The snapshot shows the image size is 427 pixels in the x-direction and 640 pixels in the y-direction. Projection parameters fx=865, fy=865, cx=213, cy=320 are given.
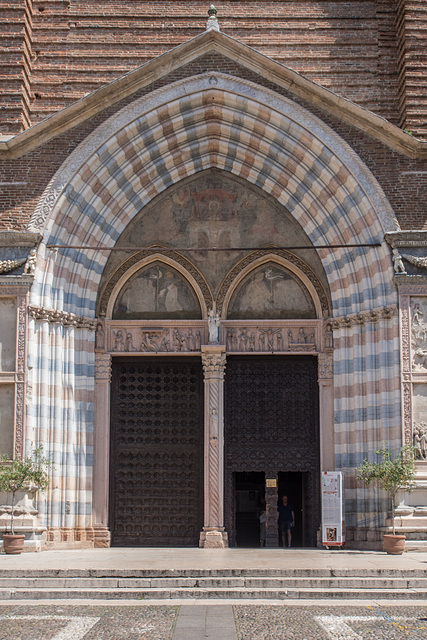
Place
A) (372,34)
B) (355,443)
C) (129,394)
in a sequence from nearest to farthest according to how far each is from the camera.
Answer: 1. (355,443)
2. (129,394)
3. (372,34)

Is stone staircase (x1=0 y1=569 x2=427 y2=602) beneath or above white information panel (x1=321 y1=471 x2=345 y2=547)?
beneath

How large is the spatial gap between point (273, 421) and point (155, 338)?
2900 millimetres

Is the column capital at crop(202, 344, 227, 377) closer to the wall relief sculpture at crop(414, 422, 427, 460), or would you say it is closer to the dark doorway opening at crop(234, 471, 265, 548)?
the wall relief sculpture at crop(414, 422, 427, 460)

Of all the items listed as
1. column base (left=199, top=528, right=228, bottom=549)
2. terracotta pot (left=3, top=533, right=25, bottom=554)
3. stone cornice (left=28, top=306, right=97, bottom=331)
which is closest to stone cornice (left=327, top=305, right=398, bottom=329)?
column base (left=199, top=528, right=228, bottom=549)

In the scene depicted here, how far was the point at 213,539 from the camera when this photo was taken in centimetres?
1650

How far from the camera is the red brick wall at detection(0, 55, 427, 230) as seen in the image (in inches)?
637

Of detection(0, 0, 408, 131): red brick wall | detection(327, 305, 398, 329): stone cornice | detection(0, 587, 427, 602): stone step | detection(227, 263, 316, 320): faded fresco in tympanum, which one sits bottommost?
detection(0, 587, 427, 602): stone step

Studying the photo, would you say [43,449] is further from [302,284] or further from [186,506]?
[302,284]

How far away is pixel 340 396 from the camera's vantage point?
16828 mm

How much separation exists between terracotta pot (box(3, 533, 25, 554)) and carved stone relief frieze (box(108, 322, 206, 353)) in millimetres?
4474

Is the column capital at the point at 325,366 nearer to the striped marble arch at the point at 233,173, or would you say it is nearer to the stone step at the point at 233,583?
the striped marble arch at the point at 233,173

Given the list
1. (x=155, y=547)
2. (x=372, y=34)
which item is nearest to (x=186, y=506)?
(x=155, y=547)

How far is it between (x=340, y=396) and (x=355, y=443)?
99cm

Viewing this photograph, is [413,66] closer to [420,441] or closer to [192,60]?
[192,60]
